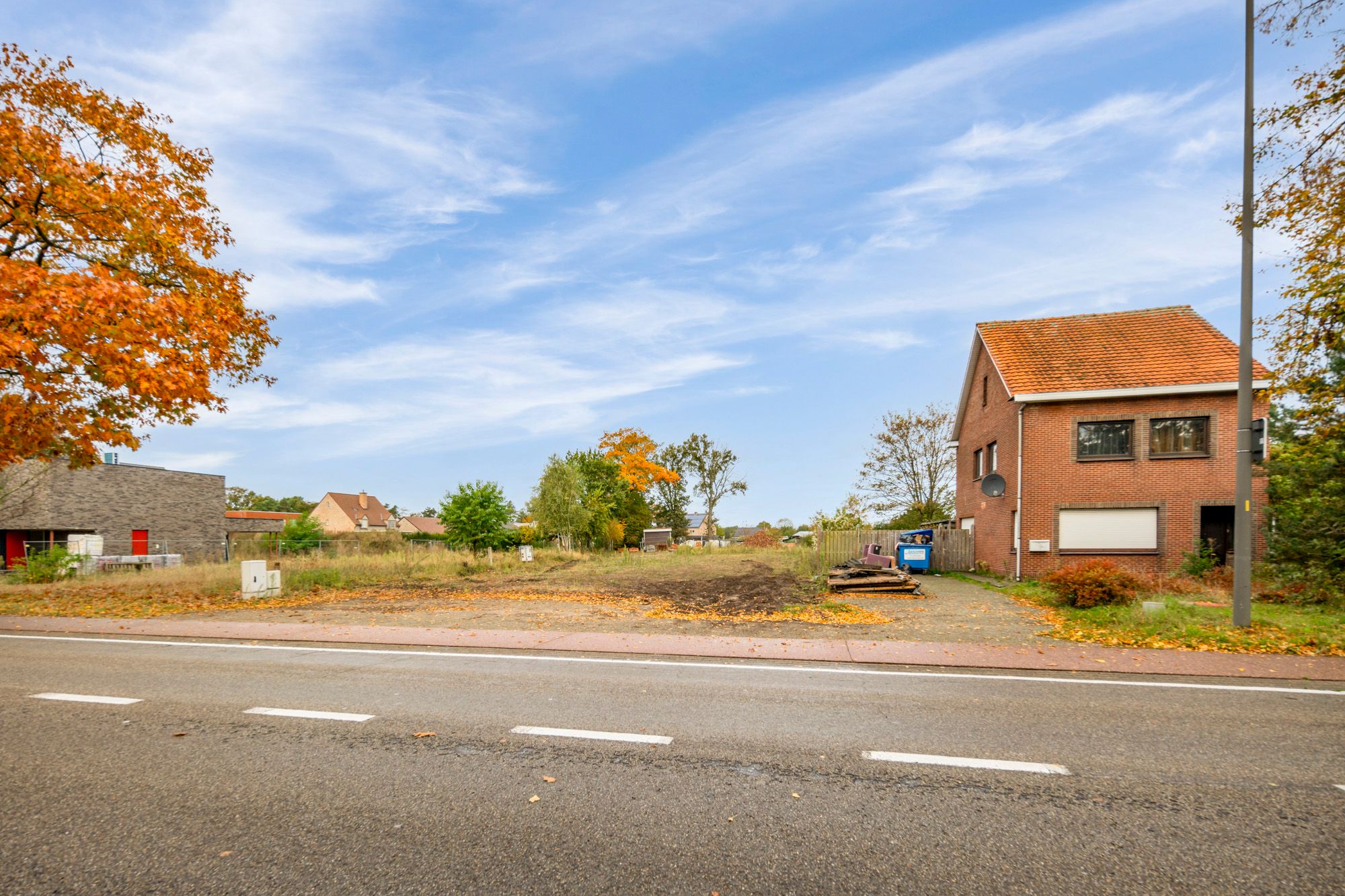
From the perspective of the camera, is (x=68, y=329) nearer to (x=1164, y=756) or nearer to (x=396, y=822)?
(x=396, y=822)

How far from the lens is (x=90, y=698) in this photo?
6348 millimetres

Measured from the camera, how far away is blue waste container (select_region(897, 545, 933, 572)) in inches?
918

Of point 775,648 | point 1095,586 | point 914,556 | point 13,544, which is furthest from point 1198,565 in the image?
point 13,544

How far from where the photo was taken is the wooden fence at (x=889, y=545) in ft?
75.1

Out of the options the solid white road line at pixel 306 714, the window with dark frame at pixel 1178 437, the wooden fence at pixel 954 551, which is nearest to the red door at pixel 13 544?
the solid white road line at pixel 306 714

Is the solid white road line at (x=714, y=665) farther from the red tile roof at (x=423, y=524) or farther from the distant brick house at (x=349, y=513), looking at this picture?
the red tile roof at (x=423, y=524)

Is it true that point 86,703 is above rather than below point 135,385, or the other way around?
below

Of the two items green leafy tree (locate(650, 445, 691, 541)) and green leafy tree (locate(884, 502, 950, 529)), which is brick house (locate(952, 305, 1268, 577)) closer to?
green leafy tree (locate(884, 502, 950, 529))

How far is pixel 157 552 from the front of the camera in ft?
136

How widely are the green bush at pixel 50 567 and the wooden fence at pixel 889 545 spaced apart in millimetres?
23757

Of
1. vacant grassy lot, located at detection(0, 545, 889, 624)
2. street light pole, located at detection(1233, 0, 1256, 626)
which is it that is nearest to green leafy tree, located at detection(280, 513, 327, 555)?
vacant grassy lot, located at detection(0, 545, 889, 624)

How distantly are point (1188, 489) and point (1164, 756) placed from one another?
1825 centimetres

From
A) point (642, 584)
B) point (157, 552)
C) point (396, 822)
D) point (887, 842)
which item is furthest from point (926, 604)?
point (157, 552)

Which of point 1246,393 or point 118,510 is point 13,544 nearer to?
point 118,510
